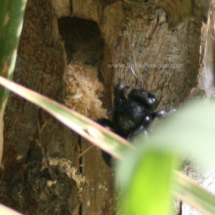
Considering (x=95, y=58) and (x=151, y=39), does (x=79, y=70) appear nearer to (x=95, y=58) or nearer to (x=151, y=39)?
(x=95, y=58)

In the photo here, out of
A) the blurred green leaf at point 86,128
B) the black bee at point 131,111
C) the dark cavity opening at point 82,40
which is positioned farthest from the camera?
the dark cavity opening at point 82,40

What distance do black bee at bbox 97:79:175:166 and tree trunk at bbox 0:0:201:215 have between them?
6 centimetres

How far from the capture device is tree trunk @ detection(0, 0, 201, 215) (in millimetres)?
970

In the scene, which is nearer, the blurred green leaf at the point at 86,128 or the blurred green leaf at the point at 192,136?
the blurred green leaf at the point at 192,136

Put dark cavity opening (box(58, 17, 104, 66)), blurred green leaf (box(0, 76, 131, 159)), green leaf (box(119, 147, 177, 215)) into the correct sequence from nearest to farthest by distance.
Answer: green leaf (box(119, 147, 177, 215)), blurred green leaf (box(0, 76, 131, 159)), dark cavity opening (box(58, 17, 104, 66))

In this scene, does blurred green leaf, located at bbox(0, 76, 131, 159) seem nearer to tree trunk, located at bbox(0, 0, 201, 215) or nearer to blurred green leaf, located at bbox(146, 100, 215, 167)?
blurred green leaf, located at bbox(146, 100, 215, 167)

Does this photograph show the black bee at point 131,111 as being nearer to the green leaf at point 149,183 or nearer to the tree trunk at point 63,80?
the tree trunk at point 63,80

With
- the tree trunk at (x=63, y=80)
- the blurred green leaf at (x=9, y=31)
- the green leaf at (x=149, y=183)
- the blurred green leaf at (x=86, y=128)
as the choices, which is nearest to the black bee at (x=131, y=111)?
the tree trunk at (x=63, y=80)

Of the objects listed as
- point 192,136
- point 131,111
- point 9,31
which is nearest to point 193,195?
point 192,136

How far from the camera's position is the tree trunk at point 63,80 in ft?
3.18

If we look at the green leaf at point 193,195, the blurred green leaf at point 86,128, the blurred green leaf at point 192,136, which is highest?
the blurred green leaf at point 192,136

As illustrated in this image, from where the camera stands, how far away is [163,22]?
959 millimetres

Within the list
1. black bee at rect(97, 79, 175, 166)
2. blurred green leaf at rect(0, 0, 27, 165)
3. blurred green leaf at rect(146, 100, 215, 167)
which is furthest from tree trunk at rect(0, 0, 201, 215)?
blurred green leaf at rect(146, 100, 215, 167)

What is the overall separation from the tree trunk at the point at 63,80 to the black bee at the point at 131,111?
60mm
